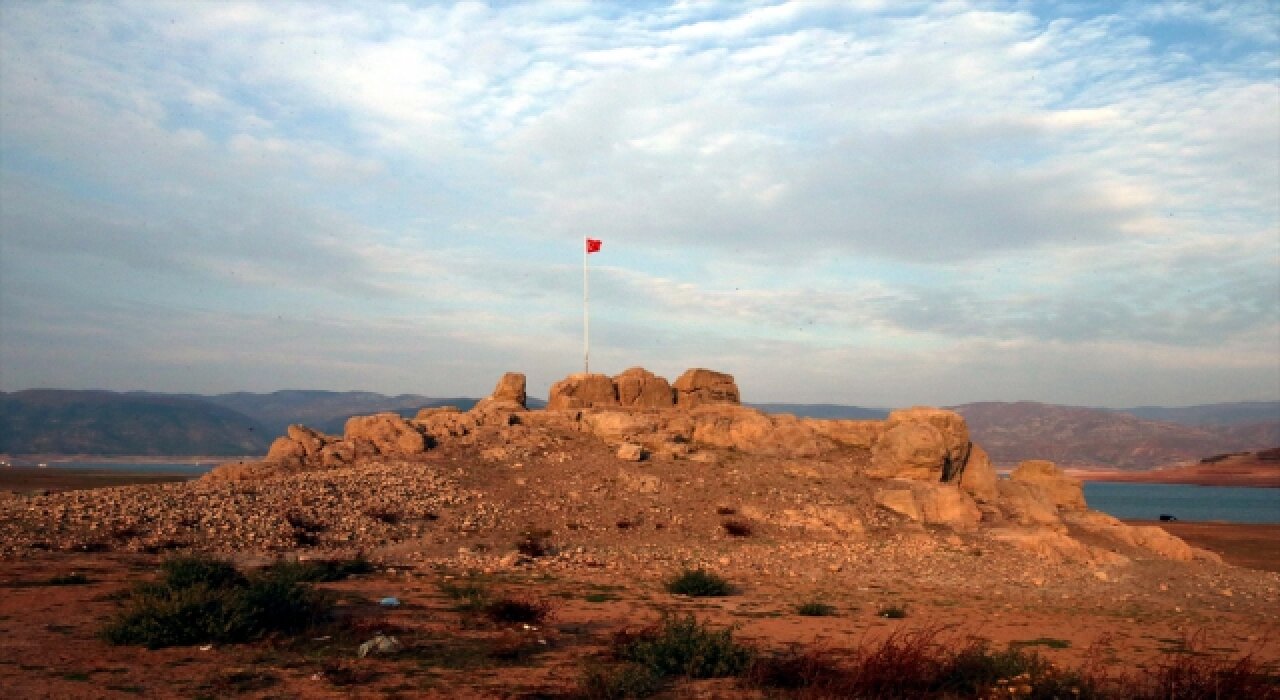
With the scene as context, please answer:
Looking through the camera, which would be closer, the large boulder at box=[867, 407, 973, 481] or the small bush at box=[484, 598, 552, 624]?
the small bush at box=[484, 598, 552, 624]

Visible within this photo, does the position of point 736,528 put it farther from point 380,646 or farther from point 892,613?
point 380,646

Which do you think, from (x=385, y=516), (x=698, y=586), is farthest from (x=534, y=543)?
(x=698, y=586)

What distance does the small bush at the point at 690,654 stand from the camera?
1041 centimetres

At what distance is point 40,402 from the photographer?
18750 cm

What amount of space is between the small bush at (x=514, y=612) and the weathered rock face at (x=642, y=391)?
74.6ft

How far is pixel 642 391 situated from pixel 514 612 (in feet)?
77.0

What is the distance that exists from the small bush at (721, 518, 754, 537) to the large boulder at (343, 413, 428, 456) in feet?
37.2

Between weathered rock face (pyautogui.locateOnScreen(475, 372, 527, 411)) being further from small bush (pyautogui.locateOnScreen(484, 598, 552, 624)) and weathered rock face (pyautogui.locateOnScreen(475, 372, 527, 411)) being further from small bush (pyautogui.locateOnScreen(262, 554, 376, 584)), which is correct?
small bush (pyautogui.locateOnScreen(484, 598, 552, 624))

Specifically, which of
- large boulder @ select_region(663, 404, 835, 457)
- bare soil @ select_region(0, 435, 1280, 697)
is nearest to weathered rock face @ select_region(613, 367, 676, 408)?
large boulder @ select_region(663, 404, 835, 457)

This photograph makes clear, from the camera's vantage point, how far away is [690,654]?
34.6 ft

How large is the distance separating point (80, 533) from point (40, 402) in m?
205

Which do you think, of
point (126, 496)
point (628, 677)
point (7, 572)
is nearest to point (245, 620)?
point (628, 677)

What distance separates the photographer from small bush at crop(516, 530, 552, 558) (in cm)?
2221

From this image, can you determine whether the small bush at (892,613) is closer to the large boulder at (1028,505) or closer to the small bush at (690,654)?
the small bush at (690,654)
